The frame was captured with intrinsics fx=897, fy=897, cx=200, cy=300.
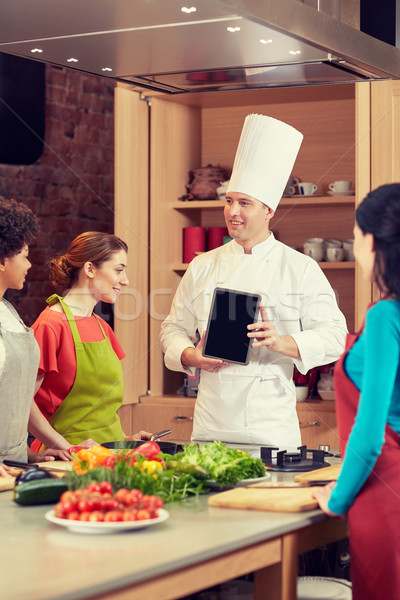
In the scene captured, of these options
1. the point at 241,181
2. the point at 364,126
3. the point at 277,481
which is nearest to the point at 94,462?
the point at 277,481

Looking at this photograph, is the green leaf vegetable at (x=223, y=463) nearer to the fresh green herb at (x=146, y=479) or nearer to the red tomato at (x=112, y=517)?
the fresh green herb at (x=146, y=479)

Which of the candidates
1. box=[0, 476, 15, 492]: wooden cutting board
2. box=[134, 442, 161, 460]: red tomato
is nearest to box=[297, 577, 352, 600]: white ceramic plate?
box=[134, 442, 161, 460]: red tomato

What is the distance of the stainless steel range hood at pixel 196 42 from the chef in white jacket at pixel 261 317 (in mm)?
450

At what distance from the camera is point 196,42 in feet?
6.46

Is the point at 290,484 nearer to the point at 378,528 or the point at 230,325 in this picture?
the point at 378,528

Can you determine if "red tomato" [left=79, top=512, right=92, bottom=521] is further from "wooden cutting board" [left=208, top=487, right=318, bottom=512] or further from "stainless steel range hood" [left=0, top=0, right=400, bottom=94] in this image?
"stainless steel range hood" [left=0, top=0, right=400, bottom=94]

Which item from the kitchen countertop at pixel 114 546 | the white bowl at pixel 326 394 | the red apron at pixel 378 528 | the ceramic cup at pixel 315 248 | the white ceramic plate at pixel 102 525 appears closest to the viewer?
the kitchen countertop at pixel 114 546

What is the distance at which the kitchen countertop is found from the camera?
1.18 m

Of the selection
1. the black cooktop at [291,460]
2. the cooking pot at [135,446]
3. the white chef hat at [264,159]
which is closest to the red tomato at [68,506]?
the cooking pot at [135,446]

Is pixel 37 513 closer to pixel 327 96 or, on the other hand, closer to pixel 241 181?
pixel 241 181

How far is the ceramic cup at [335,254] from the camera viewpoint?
373 cm

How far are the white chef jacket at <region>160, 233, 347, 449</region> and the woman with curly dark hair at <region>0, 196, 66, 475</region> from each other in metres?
0.63

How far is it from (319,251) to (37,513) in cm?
235

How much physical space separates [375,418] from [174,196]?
8.62ft
